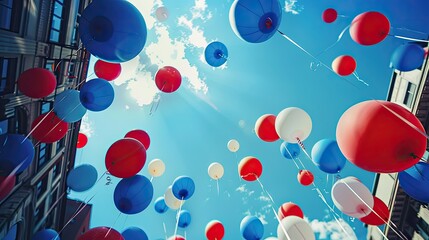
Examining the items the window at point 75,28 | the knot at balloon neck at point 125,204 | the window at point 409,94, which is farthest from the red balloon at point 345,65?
the window at point 75,28

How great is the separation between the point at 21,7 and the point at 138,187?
27.8ft

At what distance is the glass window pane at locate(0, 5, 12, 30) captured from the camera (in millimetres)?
7947

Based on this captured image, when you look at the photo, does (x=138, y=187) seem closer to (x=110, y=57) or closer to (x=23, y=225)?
(x=110, y=57)

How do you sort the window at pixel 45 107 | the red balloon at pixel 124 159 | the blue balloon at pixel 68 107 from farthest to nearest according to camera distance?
1. the window at pixel 45 107
2. the blue balloon at pixel 68 107
3. the red balloon at pixel 124 159

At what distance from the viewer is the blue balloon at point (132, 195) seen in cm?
629

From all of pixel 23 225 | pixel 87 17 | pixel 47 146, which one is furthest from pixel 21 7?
pixel 23 225

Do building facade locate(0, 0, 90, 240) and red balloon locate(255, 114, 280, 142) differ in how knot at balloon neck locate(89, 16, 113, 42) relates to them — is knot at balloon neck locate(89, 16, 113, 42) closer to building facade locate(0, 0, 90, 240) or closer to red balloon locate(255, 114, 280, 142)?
building facade locate(0, 0, 90, 240)

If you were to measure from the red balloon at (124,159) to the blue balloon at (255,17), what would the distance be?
13.8 feet

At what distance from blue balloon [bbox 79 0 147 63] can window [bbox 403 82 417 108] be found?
16982 mm

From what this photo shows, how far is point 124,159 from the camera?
6020mm

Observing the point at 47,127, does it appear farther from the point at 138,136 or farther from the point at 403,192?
the point at 403,192

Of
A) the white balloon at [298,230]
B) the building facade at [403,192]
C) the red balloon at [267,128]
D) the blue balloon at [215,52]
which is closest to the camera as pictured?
the white balloon at [298,230]

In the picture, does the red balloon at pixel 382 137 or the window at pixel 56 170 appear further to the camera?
the window at pixel 56 170

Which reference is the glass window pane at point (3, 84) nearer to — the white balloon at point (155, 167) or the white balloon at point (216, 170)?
the white balloon at point (155, 167)
